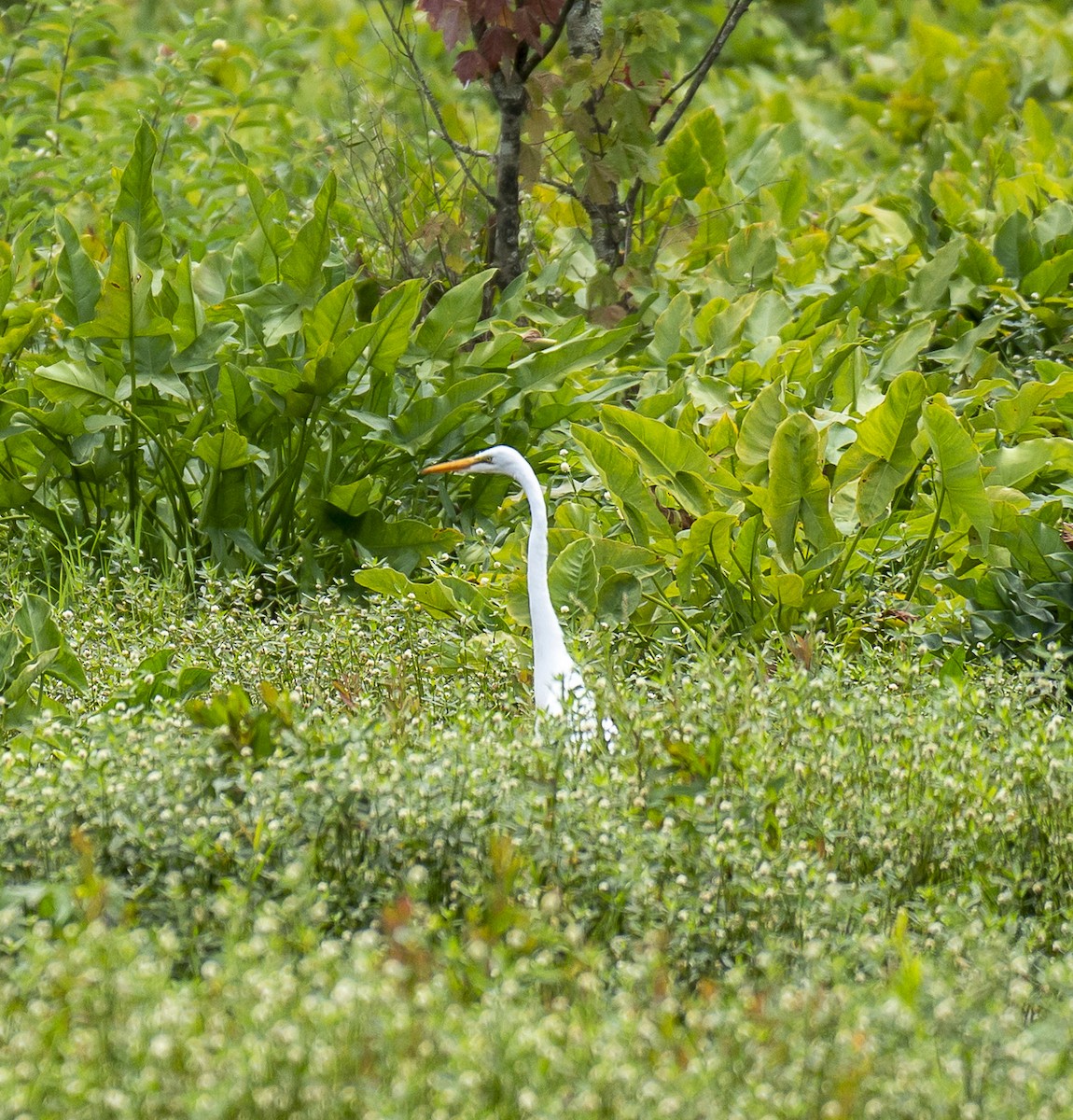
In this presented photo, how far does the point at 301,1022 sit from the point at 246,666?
71.1 inches

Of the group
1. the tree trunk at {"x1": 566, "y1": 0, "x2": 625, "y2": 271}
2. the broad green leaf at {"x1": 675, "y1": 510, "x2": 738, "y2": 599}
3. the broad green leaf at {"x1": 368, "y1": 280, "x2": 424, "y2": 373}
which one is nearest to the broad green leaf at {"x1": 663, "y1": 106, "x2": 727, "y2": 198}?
the tree trunk at {"x1": 566, "y1": 0, "x2": 625, "y2": 271}

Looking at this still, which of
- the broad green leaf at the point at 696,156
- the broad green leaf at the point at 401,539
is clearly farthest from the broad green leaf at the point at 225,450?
the broad green leaf at the point at 696,156

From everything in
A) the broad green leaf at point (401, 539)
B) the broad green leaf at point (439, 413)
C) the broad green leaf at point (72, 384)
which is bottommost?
the broad green leaf at point (401, 539)

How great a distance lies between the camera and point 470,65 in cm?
482

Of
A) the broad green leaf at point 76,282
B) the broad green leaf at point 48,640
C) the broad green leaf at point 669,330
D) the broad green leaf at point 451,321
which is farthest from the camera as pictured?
the broad green leaf at point 669,330

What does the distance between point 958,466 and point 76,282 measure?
2327 millimetres

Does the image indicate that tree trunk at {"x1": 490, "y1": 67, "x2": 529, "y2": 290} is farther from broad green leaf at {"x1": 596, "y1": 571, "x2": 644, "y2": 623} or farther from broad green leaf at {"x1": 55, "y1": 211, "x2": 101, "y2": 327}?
broad green leaf at {"x1": 596, "y1": 571, "x2": 644, "y2": 623}

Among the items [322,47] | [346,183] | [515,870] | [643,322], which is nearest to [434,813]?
[515,870]

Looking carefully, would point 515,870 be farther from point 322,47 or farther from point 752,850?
point 322,47

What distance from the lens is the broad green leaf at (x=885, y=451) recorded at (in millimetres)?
3600

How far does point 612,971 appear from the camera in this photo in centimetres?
229

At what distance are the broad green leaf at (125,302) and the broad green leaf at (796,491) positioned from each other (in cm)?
161

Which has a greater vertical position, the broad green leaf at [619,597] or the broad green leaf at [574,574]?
the broad green leaf at [574,574]

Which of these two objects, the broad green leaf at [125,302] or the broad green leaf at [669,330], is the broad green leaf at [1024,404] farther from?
the broad green leaf at [125,302]
